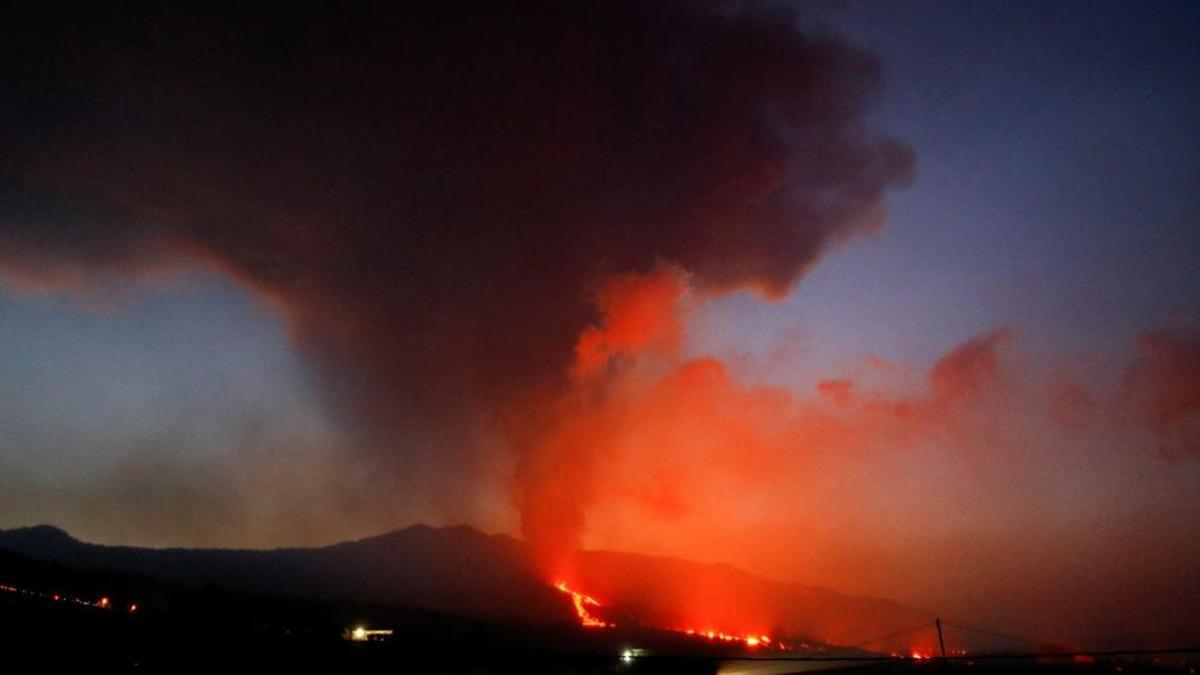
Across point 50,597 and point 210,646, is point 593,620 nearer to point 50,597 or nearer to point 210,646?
point 50,597

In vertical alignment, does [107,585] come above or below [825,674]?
above

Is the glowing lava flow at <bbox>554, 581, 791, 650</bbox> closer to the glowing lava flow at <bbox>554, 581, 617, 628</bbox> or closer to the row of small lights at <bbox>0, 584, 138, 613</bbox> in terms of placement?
the glowing lava flow at <bbox>554, 581, 617, 628</bbox>

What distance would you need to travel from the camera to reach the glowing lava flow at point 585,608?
137 m


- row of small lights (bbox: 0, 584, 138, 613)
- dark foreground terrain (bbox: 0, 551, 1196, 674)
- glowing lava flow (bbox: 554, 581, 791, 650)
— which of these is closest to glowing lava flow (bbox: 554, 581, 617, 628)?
glowing lava flow (bbox: 554, 581, 791, 650)

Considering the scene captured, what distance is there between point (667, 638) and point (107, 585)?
10208cm

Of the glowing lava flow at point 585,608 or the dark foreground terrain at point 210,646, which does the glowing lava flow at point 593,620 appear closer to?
the glowing lava flow at point 585,608

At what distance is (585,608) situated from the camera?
15388 centimetres

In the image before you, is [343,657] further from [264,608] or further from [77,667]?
[264,608]

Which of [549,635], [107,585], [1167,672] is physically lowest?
[1167,672]

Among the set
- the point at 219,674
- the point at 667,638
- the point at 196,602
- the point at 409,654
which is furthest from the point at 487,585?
the point at 219,674

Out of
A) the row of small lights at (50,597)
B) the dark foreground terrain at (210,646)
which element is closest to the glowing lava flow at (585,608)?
the dark foreground terrain at (210,646)

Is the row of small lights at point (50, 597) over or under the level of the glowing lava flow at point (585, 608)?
over

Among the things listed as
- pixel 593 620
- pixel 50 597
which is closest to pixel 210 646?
pixel 50 597

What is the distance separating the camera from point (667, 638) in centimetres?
12738
